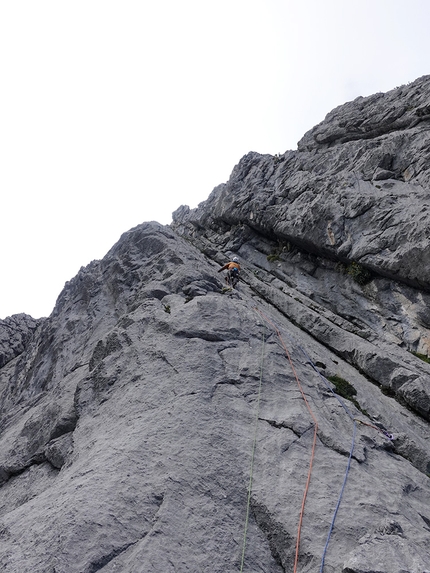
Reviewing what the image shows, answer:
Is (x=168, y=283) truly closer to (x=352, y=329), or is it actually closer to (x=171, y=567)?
(x=352, y=329)

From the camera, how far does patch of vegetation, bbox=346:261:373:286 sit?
2423 centimetres

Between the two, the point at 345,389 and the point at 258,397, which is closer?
the point at 258,397

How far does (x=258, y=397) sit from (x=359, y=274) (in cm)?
1412

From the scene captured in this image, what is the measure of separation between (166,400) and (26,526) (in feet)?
17.2

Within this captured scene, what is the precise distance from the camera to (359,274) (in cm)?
2452

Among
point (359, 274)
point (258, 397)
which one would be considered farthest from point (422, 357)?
point (258, 397)

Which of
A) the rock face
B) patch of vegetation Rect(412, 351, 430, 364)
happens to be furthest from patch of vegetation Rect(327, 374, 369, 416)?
patch of vegetation Rect(412, 351, 430, 364)

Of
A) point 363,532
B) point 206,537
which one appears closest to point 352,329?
point 363,532

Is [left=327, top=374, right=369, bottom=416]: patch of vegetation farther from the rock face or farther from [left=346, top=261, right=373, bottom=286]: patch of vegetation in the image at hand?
[left=346, top=261, right=373, bottom=286]: patch of vegetation

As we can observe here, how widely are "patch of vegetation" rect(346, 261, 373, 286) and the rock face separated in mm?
86

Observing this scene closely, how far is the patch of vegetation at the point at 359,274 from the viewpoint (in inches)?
954

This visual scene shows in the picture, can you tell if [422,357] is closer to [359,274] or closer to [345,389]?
[345,389]

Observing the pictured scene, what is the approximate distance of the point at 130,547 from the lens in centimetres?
843

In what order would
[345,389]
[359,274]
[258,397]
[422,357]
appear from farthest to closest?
[359,274] → [422,357] → [345,389] → [258,397]
